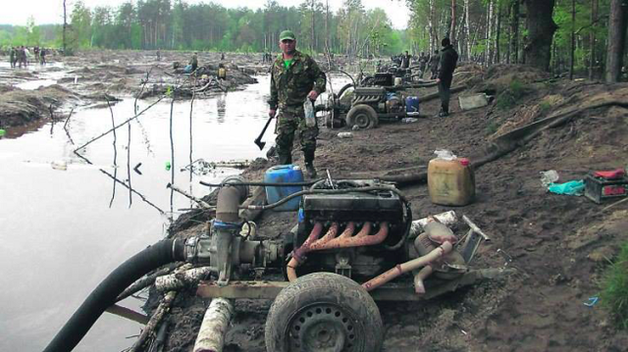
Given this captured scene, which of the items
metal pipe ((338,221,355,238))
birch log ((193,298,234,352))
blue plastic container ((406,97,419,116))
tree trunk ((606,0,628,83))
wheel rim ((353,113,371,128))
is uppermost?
tree trunk ((606,0,628,83))

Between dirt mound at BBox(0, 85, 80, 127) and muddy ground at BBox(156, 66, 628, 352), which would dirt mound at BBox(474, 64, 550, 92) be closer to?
muddy ground at BBox(156, 66, 628, 352)

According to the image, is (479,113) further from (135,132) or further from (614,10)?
(135,132)

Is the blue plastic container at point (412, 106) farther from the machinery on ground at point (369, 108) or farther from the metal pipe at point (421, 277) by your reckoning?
the metal pipe at point (421, 277)

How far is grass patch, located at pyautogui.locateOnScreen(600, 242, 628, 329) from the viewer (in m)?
3.59

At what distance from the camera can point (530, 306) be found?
13.7 ft

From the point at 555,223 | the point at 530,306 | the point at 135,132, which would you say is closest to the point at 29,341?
the point at 530,306

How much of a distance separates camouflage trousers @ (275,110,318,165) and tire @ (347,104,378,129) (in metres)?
6.66

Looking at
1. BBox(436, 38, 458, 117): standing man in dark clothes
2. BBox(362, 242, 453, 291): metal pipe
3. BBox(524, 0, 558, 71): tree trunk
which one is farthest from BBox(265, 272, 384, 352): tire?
BBox(524, 0, 558, 71): tree trunk

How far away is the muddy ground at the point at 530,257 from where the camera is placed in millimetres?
3898

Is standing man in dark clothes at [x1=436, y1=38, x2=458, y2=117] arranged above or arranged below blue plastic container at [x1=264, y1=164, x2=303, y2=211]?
above

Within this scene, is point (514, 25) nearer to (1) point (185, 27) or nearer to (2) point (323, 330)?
(2) point (323, 330)

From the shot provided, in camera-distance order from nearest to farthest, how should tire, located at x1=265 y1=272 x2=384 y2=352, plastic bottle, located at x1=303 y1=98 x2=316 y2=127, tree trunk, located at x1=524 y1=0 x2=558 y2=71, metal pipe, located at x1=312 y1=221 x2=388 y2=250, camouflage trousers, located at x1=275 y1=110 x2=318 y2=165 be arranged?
tire, located at x1=265 y1=272 x2=384 y2=352 → metal pipe, located at x1=312 y1=221 x2=388 y2=250 → plastic bottle, located at x1=303 y1=98 x2=316 y2=127 → camouflage trousers, located at x1=275 y1=110 x2=318 y2=165 → tree trunk, located at x1=524 y1=0 x2=558 y2=71

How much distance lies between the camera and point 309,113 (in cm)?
770

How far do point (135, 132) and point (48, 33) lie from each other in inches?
6382
